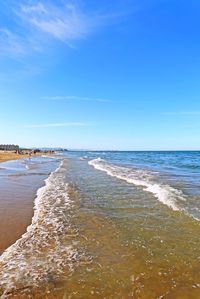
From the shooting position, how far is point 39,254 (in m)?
6.90

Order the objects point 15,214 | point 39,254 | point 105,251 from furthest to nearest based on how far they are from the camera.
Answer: point 15,214 → point 105,251 → point 39,254

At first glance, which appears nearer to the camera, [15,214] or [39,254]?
[39,254]

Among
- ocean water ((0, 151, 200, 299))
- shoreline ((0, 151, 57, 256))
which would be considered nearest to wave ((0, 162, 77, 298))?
ocean water ((0, 151, 200, 299))

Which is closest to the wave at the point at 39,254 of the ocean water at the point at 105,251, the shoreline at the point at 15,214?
the ocean water at the point at 105,251

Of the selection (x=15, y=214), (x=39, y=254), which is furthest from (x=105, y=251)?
(x=15, y=214)

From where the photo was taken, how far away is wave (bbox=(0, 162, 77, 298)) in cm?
560

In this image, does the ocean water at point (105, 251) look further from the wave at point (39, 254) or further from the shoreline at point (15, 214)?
the shoreline at point (15, 214)

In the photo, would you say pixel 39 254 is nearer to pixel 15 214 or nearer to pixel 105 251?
pixel 105 251

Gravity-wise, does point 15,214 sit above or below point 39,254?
above

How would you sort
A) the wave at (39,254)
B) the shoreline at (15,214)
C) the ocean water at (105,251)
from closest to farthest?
the ocean water at (105,251) < the wave at (39,254) < the shoreline at (15,214)

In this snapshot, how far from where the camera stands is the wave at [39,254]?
18.4 ft

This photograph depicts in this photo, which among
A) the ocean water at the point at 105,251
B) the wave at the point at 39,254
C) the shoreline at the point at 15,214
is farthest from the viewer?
the shoreline at the point at 15,214

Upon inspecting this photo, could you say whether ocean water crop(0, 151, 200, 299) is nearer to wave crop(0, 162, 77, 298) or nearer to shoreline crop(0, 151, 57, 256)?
wave crop(0, 162, 77, 298)

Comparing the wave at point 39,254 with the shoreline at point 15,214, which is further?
the shoreline at point 15,214
